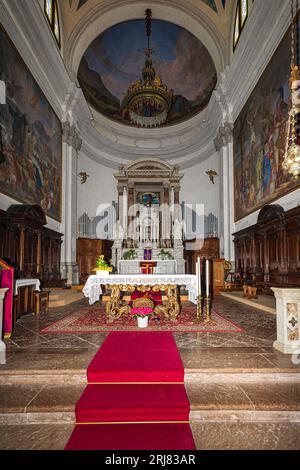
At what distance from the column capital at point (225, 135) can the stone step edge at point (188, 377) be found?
12.8 m

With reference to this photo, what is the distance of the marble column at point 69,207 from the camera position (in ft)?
44.0

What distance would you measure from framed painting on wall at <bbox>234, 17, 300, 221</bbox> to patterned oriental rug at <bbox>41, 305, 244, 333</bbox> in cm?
459

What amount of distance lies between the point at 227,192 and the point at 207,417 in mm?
12634

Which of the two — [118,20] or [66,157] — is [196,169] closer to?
[66,157]

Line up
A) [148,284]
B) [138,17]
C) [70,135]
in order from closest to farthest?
[148,284] → [70,135] → [138,17]

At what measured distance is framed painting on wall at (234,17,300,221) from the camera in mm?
8602

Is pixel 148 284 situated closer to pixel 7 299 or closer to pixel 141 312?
pixel 141 312

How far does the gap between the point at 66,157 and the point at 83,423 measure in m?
13.2

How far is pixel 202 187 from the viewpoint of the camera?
1727 centimetres

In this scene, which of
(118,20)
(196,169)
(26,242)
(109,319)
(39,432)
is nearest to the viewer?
(39,432)

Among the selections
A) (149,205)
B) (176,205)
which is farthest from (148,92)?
(176,205)

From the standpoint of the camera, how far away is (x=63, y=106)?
45.4ft
